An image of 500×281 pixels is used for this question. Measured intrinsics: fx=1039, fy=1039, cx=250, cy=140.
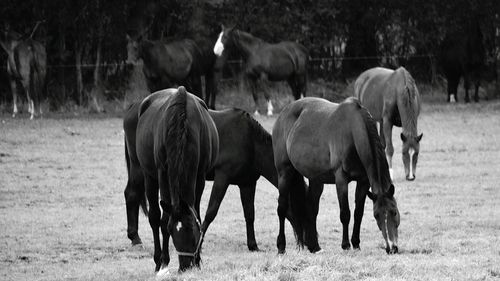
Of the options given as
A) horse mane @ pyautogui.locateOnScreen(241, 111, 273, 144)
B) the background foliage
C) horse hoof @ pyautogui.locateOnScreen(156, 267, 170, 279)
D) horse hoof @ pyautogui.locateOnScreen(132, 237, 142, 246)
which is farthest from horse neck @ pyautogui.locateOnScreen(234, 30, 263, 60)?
horse hoof @ pyautogui.locateOnScreen(156, 267, 170, 279)

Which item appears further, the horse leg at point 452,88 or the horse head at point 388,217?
the horse leg at point 452,88

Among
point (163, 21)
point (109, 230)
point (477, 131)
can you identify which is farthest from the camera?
point (163, 21)

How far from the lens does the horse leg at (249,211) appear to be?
1103 centimetres

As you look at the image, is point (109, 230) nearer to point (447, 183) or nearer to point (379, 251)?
point (379, 251)

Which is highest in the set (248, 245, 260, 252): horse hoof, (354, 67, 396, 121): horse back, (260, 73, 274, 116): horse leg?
(354, 67, 396, 121): horse back

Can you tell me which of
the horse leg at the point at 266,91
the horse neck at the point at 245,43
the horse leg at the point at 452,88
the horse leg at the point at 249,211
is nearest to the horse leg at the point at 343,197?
the horse leg at the point at 249,211

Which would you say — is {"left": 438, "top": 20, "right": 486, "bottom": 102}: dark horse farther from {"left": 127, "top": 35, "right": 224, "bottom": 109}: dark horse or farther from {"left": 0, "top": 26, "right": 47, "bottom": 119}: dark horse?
{"left": 0, "top": 26, "right": 47, "bottom": 119}: dark horse

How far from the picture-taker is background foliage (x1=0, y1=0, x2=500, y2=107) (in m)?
28.9

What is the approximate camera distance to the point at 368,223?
1296 centimetres

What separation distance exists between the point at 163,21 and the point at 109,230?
1955 centimetres

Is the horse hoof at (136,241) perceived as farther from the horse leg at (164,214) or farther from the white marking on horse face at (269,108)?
the white marking on horse face at (269,108)

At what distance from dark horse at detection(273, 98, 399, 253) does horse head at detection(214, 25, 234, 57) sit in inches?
667

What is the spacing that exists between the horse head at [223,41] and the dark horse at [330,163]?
1695cm

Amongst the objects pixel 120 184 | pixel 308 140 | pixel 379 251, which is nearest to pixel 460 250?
pixel 379 251
